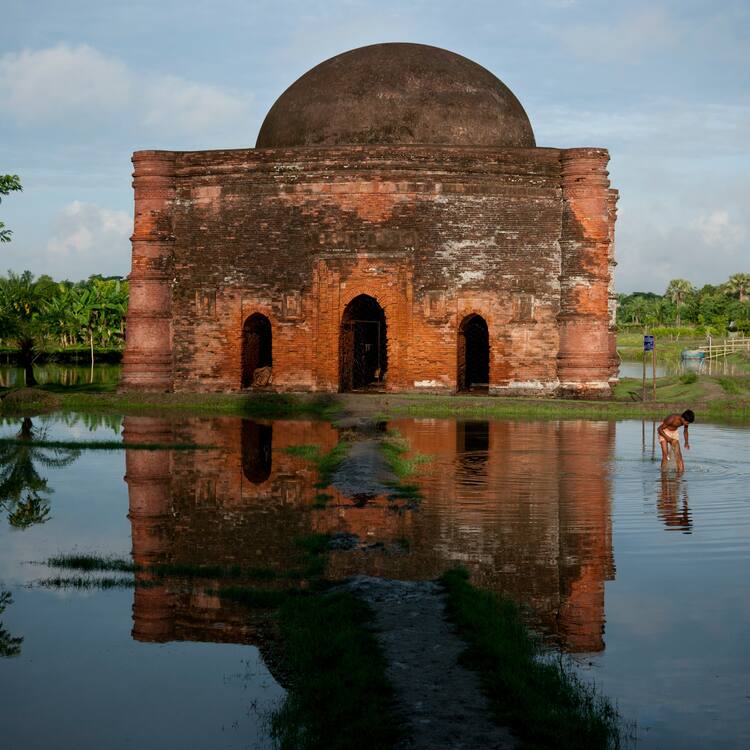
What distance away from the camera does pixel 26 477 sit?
43.4 feet

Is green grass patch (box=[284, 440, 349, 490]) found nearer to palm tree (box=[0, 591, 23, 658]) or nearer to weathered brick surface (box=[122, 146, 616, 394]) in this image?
palm tree (box=[0, 591, 23, 658])

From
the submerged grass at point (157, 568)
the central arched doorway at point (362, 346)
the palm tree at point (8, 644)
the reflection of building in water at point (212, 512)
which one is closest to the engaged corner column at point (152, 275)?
the central arched doorway at point (362, 346)

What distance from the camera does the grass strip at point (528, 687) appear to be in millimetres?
4863

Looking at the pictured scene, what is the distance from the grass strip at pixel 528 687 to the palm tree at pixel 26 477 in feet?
17.5

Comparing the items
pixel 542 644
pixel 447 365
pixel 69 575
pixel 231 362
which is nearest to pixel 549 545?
pixel 542 644

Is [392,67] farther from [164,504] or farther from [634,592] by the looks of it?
[634,592]

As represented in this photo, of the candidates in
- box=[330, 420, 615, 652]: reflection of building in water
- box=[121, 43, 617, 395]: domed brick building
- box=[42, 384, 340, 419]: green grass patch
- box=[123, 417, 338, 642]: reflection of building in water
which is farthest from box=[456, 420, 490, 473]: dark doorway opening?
box=[121, 43, 617, 395]: domed brick building

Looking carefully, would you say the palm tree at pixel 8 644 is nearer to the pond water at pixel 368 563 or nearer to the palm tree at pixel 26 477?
the pond water at pixel 368 563

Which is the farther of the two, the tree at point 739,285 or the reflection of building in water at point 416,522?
the tree at point 739,285

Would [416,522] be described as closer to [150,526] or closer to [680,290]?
[150,526]

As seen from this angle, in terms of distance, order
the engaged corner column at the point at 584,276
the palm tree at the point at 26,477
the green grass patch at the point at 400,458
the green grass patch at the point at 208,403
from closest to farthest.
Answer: the palm tree at the point at 26,477
the green grass patch at the point at 400,458
the green grass patch at the point at 208,403
the engaged corner column at the point at 584,276

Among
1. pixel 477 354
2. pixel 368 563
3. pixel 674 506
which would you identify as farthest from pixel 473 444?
pixel 477 354

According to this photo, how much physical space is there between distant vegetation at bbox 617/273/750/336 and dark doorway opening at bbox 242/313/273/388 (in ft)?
144

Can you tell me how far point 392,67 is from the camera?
24.1 meters
